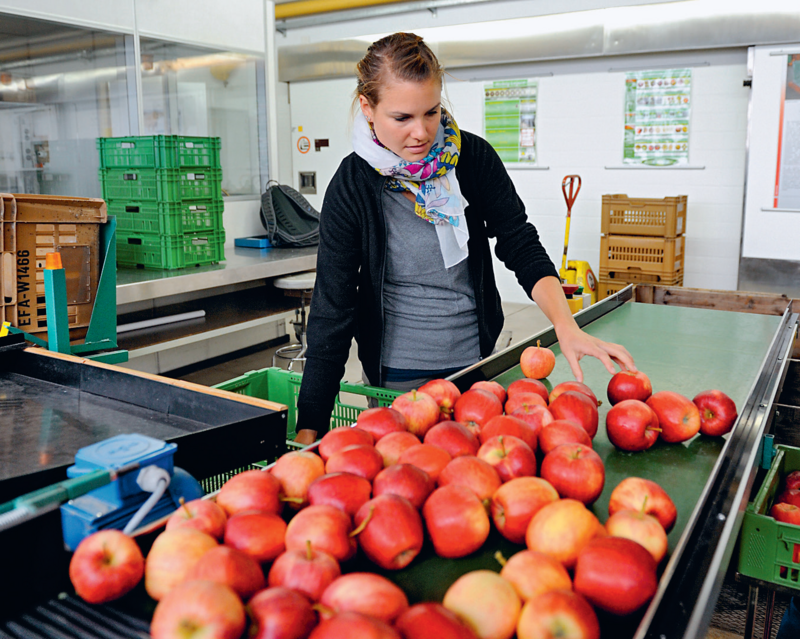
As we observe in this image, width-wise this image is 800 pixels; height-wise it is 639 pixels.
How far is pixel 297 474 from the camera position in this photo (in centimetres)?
101

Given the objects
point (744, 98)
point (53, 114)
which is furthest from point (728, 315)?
point (53, 114)

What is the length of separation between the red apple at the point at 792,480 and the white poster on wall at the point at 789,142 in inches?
168

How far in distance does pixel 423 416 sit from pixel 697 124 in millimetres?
5758

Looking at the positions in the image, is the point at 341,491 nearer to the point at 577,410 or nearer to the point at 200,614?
the point at 200,614

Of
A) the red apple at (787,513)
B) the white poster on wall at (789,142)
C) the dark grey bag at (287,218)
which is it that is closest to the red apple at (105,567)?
the red apple at (787,513)

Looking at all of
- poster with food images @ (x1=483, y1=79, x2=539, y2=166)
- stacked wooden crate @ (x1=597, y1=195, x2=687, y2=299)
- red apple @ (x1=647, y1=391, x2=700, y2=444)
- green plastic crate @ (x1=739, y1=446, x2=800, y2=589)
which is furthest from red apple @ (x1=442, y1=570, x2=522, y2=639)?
poster with food images @ (x1=483, y1=79, x2=539, y2=166)

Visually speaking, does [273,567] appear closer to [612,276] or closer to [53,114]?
[53,114]

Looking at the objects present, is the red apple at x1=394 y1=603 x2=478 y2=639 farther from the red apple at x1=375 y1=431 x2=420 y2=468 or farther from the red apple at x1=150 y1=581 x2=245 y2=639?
the red apple at x1=375 y1=431 x2=420 y2=468

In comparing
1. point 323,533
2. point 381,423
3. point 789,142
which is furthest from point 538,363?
point 789,142

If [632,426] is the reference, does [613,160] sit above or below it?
above

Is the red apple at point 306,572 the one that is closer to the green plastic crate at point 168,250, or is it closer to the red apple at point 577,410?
the red apple at point 577,410

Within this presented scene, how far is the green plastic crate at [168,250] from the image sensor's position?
4.06 metres

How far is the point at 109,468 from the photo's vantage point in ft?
2.96

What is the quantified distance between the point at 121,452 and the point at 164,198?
10.8ft
